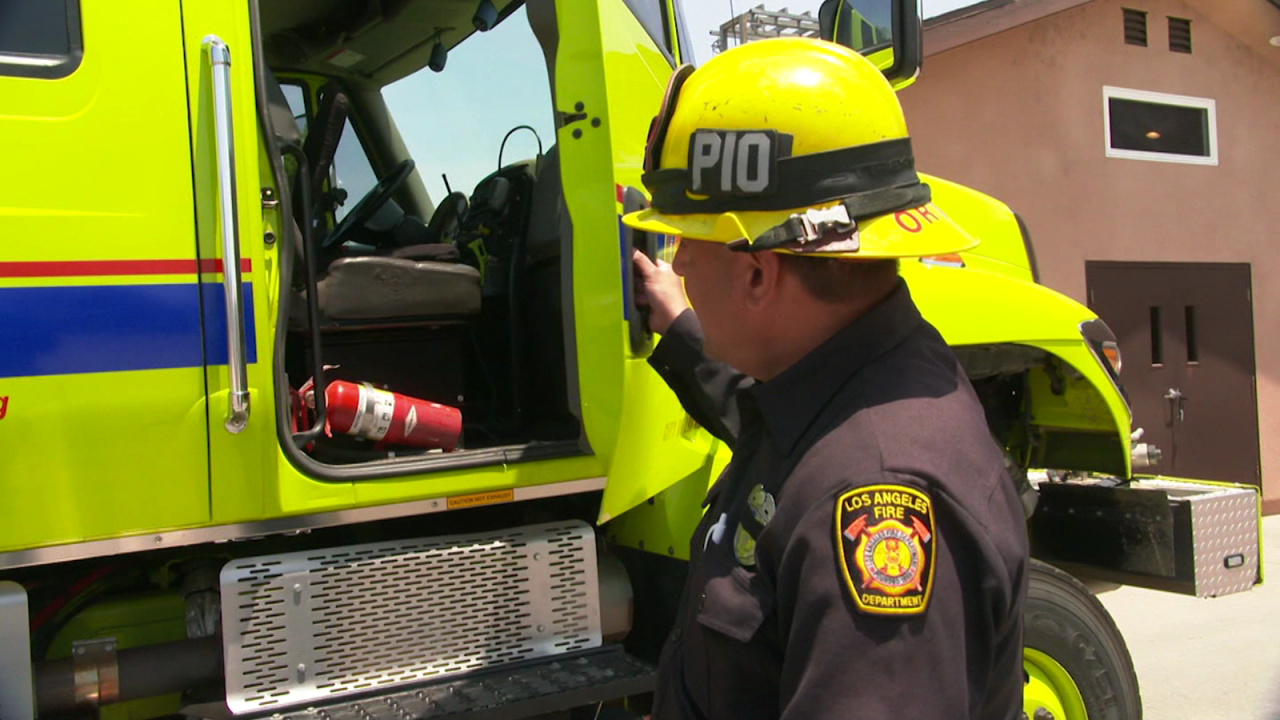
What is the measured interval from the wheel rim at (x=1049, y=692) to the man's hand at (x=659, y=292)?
155 cm

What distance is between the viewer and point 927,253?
138 cm

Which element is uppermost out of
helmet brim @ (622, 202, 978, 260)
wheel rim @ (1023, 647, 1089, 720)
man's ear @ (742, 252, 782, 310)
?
helmet brim @ (622, 202, 978, 260)

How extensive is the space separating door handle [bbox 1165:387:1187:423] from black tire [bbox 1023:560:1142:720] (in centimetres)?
672

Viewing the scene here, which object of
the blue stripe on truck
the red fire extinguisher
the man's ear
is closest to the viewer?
the man's ear

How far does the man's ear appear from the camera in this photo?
140 centimetres

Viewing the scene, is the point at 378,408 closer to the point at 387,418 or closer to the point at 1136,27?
the point at 387,418

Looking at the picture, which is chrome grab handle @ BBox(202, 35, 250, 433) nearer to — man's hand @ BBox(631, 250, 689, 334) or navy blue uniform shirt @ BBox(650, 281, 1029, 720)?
man's hand @ BBox(631, 250, 689, 334)

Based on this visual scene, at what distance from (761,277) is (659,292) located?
126 cm

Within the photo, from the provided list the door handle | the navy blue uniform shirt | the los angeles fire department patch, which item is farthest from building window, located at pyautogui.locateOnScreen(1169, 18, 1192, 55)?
the los angeles fire department patch

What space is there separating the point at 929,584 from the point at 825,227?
0.45 m

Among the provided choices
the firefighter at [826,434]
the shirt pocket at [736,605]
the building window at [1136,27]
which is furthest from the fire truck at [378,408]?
the building window at [1136,27]

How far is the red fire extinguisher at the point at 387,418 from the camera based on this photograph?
274 cm

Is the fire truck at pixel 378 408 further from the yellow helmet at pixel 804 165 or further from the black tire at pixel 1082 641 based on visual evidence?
the yellow helmet at pixel 804 165

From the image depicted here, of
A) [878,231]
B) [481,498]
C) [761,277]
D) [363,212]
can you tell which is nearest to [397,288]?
[481,498]
